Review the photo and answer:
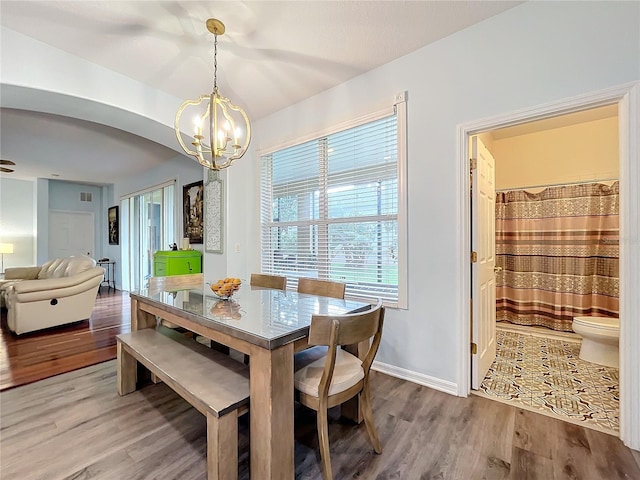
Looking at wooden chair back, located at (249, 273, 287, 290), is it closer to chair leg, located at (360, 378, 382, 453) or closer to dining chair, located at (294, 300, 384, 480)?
dining chair, located at (294, 300, 384, 480)

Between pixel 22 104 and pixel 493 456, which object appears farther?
pixel 22 104

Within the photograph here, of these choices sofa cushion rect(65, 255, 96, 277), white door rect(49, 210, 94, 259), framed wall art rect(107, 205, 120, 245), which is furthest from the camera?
framed wall art rect(107, 205, 120, 245)

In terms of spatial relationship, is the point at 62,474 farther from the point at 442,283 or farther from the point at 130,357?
the point at 442,283

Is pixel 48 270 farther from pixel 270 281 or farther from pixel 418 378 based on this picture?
pixel 418 378

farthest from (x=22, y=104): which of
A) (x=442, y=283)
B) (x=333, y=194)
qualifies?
(x=442, y=283)

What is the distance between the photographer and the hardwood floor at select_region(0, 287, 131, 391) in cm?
256

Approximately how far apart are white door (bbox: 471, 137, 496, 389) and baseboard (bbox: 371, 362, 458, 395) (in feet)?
0.64

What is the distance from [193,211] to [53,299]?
2148 mm

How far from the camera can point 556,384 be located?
2.29 meters

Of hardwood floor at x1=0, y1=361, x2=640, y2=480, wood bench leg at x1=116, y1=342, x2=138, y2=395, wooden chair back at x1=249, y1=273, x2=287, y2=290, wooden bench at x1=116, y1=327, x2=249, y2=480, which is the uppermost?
wooden chair back at x1=249, y1=273, x2=287, y2=290

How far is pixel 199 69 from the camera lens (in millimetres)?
2617

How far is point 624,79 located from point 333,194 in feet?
6.87

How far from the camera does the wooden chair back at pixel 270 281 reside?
2.59 m

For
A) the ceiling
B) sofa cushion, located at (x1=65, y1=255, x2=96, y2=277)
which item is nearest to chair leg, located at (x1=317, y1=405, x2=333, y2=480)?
the ceiling
